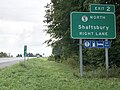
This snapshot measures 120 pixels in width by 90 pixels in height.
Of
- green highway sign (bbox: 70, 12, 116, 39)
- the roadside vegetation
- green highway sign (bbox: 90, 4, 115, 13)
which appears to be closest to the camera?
green highway sign (bbox: 90, 4, 115, 13)

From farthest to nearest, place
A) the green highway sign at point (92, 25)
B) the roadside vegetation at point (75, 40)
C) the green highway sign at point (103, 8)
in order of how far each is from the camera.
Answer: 1. the roadside vegetation at point (75, 40)
2. the green highway sign at point (92, 25)
3. the green highway sign at point (103, 8)

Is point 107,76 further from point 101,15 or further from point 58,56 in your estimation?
point 58,56

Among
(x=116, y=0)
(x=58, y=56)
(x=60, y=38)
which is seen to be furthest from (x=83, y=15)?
(x=58, y=56)

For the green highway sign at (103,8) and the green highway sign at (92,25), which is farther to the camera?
the green highway sign at (92,25)

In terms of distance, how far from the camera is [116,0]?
60.7 ft

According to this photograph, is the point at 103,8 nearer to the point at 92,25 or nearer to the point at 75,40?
the point at 92,25

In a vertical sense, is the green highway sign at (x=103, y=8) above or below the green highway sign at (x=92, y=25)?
above

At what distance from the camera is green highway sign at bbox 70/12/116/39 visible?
1806cm

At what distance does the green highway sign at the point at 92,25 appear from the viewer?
18062 mm

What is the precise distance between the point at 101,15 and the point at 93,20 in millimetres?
536

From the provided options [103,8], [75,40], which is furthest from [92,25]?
[75,40]

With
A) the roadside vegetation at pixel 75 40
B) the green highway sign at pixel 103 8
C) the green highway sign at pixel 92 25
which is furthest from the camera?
the roadside vegetation at pixel 75 40

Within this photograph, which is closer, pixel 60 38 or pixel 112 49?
pixel 112 49

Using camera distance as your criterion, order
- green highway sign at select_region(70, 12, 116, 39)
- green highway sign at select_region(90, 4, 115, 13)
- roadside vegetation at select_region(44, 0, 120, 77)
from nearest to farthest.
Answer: green highway sign at select_region(90, 4, 115, 13) < green highway sign at select_region(70, 12, 116, 39) < roadside vegetation at select_region(44, 0, 120, 77)
